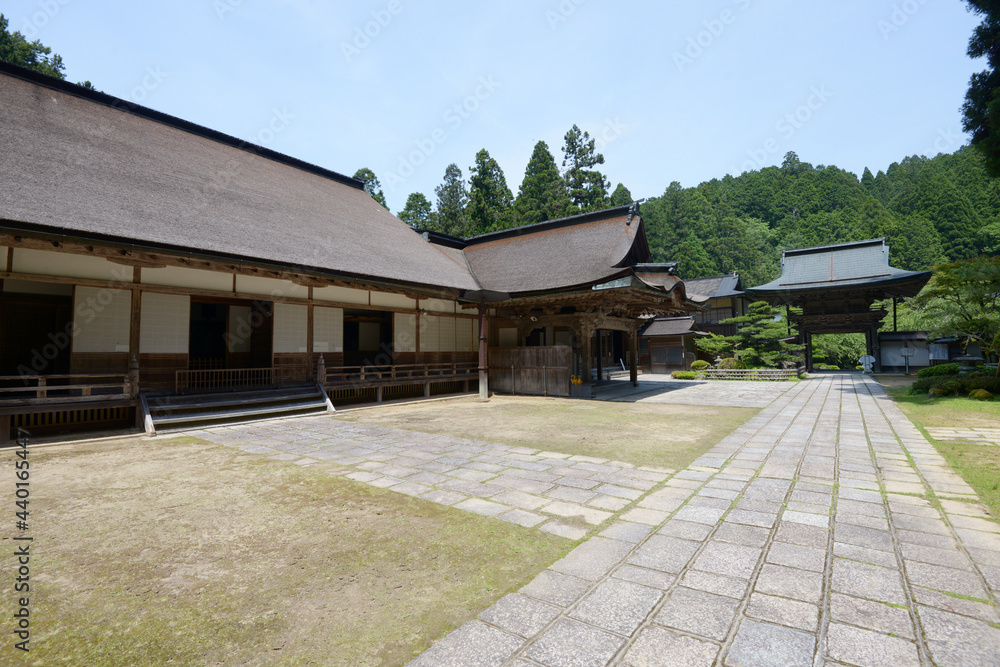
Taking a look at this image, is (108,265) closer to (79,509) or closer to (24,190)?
(24,190)

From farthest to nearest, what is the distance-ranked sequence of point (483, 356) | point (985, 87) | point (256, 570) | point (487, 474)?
point (483, 356) < point (985, 87) < point (487, 474) < point (256, 570)

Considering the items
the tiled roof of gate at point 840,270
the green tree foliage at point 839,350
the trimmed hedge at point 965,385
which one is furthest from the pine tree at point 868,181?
the trimmed hedge at point 965,385

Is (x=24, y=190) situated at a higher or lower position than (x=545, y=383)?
higher

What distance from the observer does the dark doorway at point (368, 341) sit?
44.9 feet

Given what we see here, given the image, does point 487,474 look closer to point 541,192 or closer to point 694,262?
point 541,192

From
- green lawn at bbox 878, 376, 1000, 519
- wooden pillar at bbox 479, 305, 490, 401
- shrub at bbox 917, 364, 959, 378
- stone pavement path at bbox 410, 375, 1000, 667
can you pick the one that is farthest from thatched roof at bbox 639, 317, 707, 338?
stone pavement path at bbox 410, 375, 1000, 667

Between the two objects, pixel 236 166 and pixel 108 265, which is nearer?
pixel 108 265

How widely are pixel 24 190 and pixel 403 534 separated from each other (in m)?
8.43

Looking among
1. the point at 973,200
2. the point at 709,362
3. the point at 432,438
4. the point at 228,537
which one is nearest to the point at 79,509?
the point at 228,537

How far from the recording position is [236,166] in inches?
478

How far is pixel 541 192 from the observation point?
34500 mm

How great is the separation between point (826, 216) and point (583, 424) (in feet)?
206

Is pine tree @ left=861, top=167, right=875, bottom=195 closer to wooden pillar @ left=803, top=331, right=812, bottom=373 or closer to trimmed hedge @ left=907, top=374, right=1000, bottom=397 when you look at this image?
wooden pillar @ left=803, top=331, right=812, bottom=373

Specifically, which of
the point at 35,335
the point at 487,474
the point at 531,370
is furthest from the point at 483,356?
the point at 35,335
